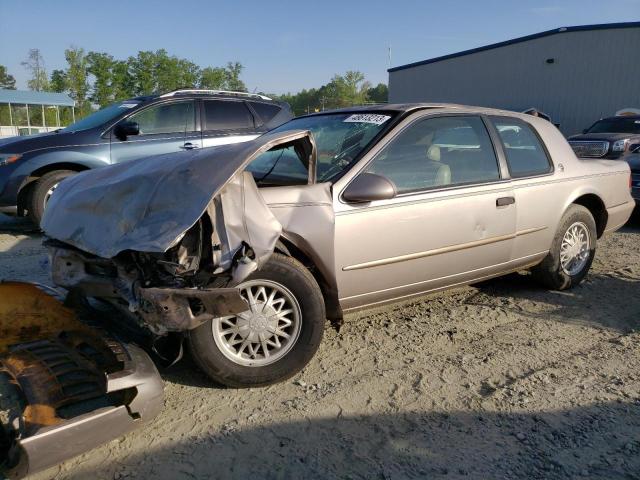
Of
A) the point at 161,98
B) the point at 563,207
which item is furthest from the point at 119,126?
the point at 563,207

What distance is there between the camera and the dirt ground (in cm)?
236

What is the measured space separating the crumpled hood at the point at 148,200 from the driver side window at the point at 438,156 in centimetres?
71

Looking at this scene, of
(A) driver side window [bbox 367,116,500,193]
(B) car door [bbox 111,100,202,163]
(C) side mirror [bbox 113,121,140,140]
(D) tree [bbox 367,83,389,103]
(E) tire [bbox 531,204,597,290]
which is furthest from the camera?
(D) tree [bbox 367,83,389,103]

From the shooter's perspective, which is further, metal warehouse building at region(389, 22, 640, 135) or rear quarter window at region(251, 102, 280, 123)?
metal warehouse building at region(389, 22, 640, 135)

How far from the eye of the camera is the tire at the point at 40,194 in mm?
6527

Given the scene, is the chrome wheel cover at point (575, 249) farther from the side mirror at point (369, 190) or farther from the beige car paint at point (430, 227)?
the side mirror at point (369, 190)

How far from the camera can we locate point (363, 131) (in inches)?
147

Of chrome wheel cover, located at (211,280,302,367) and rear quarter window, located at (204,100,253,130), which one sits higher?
rear quarter window, located at (204,100,253,130)

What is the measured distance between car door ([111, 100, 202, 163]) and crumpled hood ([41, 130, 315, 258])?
4.11 metres

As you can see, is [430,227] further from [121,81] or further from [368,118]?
[121,81]

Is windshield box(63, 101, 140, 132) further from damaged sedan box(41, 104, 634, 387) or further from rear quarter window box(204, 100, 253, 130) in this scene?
damaged sedan box(41, 104, 634, 387)

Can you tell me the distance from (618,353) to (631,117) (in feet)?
34.6

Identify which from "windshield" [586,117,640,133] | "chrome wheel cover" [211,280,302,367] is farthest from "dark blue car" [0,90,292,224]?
"windshield" [586,117,640,133]

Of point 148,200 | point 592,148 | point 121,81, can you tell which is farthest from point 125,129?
point 121,81
